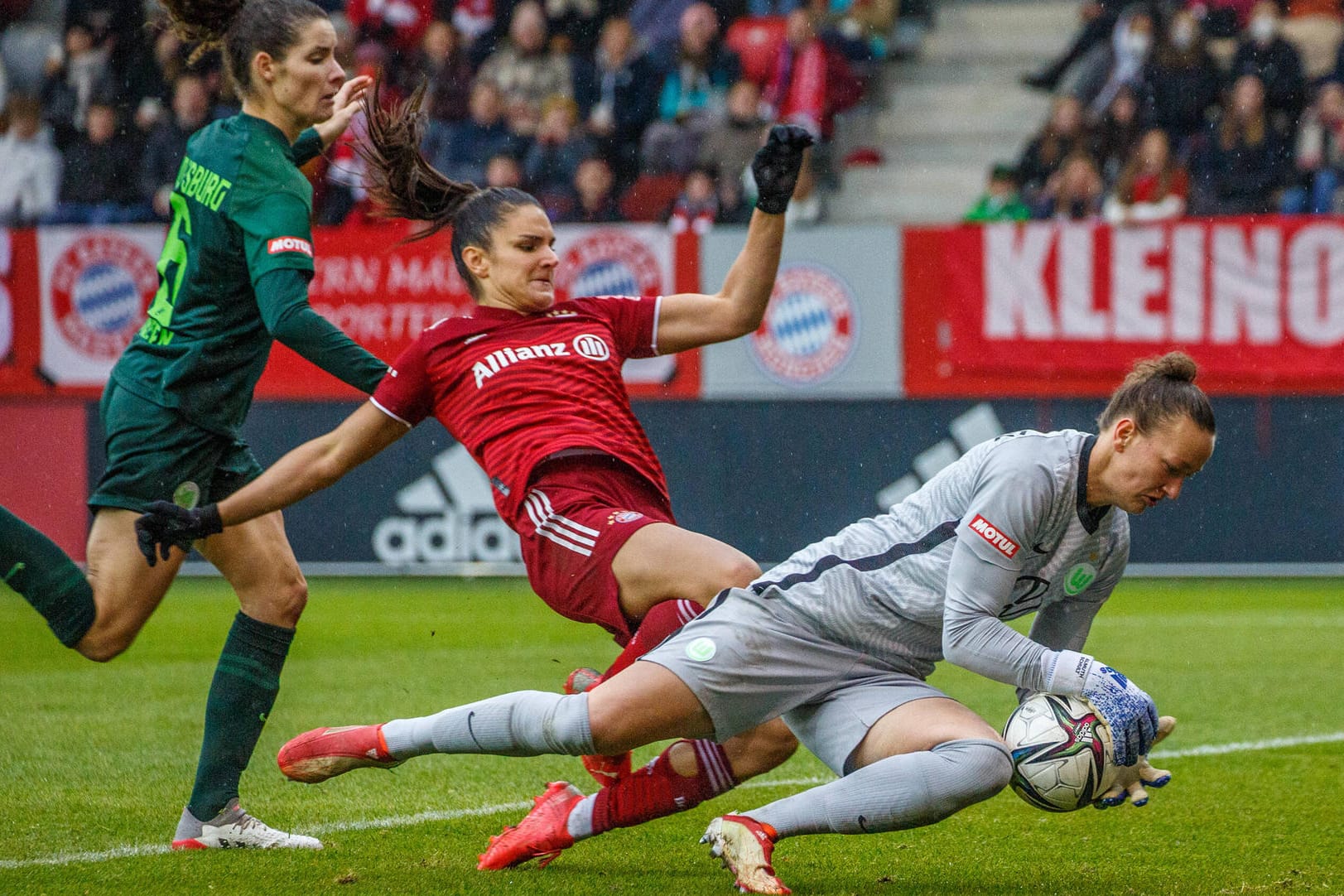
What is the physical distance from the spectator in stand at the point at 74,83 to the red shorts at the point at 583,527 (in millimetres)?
11228

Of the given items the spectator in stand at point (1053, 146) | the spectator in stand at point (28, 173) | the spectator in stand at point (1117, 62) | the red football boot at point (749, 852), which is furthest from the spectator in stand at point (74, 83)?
the red football boot at point (749, 852)

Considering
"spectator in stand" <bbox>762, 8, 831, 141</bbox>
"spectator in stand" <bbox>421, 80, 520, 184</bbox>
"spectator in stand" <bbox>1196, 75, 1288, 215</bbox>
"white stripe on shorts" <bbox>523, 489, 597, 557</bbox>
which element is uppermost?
"spectator in stand" <bbox>762, 8, 831, 141</bbox>

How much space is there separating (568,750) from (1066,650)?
116cm

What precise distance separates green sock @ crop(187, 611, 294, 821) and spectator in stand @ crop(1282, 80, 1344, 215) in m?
9.35

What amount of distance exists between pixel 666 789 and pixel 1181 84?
10.2 metres

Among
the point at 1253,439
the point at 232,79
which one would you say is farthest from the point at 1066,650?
the point at 1253,439

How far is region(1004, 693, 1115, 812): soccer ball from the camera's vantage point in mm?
3676

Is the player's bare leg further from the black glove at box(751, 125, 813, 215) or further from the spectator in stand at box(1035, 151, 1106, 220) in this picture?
the spectator in stand at box(1035, 151, 1106, 220)

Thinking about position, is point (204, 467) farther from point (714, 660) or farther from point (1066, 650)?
point (1066, 650)

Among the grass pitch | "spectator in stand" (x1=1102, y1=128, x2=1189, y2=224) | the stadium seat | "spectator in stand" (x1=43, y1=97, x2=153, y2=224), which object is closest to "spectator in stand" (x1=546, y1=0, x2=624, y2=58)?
the stadium seat

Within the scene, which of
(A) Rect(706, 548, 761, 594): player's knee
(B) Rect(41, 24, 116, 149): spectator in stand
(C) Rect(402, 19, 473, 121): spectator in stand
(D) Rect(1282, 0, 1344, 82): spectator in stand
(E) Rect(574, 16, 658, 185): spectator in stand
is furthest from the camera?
(C) Rect(402, 19, 473, 121): spectator in stand

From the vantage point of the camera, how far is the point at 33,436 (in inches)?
456

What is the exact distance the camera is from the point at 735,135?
13320 millimetres

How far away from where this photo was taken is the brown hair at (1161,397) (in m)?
3.60
